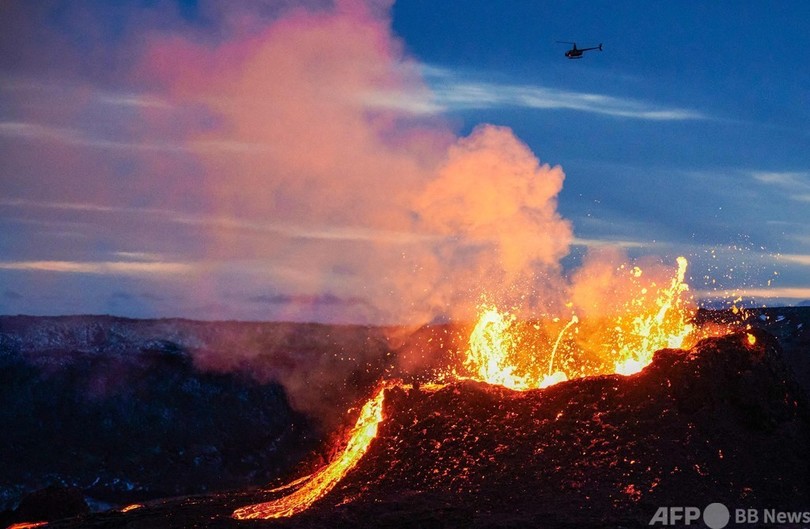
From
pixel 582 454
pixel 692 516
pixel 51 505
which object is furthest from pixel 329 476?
pixel 51 505

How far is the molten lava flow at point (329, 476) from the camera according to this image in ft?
70.0

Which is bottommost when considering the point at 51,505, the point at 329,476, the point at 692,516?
the point at 51,505

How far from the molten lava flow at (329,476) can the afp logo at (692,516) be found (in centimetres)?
643

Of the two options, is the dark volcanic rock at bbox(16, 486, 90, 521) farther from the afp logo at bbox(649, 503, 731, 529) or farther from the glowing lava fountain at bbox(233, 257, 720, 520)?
the afp logo at bbox(649, 503, 731, 529)

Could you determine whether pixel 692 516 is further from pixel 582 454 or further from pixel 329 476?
pixel 329 476

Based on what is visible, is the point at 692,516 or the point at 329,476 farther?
the point at 329,476

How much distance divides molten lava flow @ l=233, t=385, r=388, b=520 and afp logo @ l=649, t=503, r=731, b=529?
6435 mm

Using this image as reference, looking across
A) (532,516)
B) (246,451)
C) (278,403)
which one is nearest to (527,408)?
(532,516)

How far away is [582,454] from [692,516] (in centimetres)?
256

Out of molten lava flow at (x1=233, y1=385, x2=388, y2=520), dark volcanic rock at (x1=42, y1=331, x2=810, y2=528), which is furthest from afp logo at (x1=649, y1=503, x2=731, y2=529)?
molten lava flow at (x1=233, y1=385, x2=388, y2=520)

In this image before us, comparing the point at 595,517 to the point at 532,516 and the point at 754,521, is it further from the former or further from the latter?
the point at 754,521

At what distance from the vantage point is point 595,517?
→ 19.2 m

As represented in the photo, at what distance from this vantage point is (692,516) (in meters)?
19.5

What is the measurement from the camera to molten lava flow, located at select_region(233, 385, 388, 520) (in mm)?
21344
